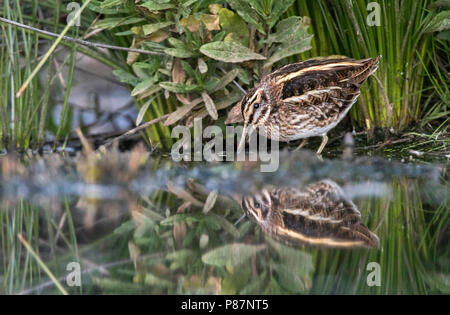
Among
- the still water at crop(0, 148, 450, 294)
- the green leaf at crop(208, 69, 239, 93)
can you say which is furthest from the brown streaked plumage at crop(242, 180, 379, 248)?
the green leaf at crop(208, 69, 239, 93)

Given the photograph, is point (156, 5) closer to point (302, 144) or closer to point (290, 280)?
point (302, 144)

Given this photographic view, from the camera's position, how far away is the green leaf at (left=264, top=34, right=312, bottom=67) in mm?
4418

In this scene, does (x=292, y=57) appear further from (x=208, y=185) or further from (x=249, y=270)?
(x=249, y=270)

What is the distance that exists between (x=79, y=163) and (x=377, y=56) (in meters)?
2.14

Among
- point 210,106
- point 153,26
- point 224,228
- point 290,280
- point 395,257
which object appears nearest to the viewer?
→ point 290,280

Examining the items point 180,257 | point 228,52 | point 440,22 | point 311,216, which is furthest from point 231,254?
point 440,22

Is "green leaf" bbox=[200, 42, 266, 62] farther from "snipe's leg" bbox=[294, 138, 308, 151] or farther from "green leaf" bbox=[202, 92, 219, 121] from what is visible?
"snipe's leg" bbox=[294, 138, 308, 151]

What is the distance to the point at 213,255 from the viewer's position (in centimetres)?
256

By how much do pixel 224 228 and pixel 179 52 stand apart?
185 cm

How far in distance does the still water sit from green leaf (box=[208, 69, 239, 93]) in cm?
62

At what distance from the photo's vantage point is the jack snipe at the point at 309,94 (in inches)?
174

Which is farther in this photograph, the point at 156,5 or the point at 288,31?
the point at 288,31

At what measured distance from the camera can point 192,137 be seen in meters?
4.98
